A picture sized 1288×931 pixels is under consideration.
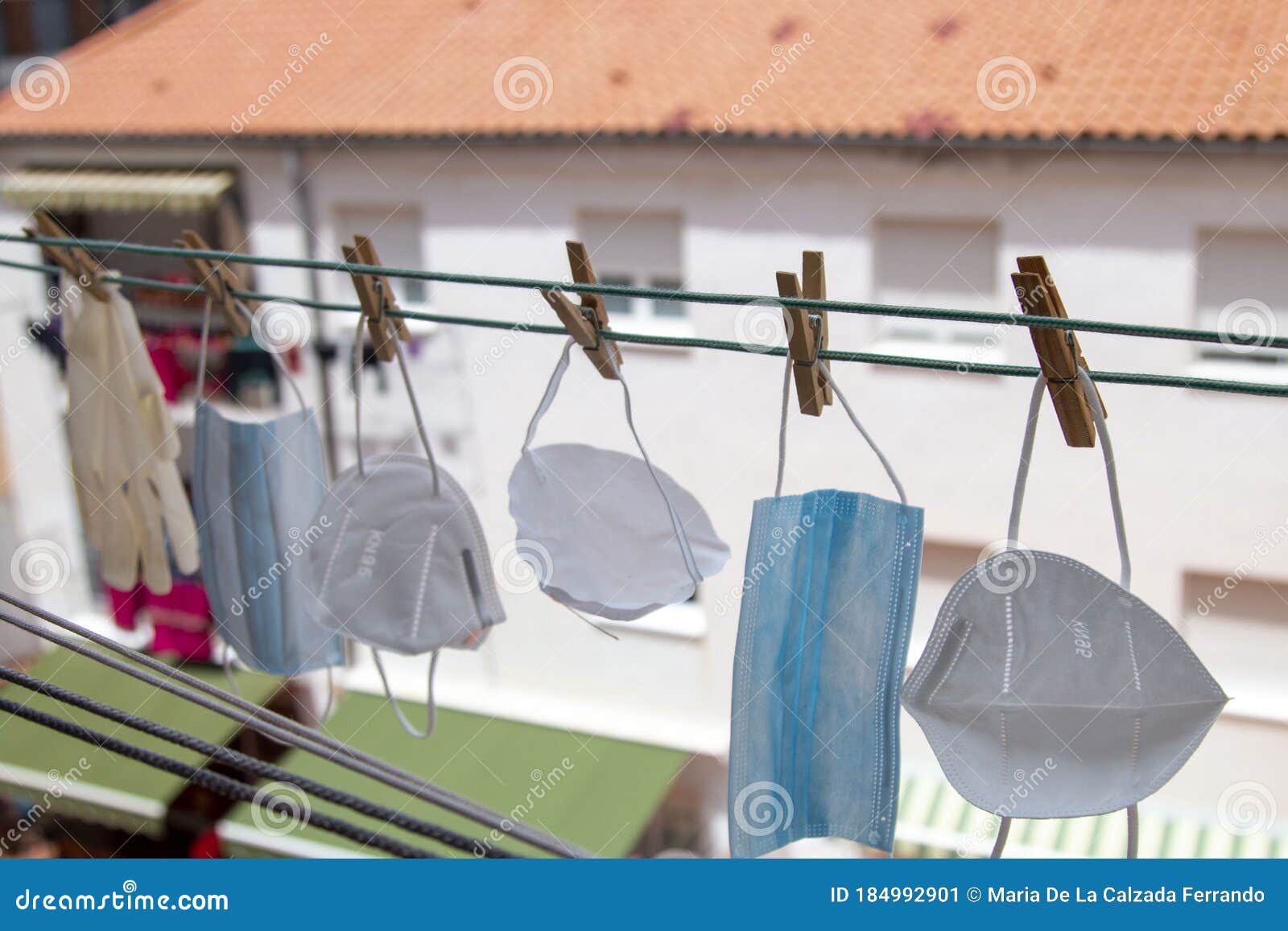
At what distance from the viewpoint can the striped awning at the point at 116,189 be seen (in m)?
9.05

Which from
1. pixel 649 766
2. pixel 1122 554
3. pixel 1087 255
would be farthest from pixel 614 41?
pixel 1122 554

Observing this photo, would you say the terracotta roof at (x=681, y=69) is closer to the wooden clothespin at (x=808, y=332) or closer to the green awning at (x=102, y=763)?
the green awning at (x=102, y=763)

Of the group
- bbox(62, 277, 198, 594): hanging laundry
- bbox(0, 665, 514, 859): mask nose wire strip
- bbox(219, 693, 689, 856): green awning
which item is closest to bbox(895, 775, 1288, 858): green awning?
bbox(219, 693, 689, 856): green awning

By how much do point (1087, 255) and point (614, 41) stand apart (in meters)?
3.35

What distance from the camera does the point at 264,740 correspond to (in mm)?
10320

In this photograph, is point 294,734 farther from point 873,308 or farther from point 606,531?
point 873,308

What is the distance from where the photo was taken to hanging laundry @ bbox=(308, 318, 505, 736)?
3082 mm

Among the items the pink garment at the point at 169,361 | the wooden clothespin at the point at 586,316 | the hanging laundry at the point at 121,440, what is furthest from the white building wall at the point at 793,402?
the wooden clothespin at the point at 586,316

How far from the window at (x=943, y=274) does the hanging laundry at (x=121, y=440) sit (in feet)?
14.3

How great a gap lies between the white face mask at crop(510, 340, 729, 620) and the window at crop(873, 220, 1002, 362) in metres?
4.28

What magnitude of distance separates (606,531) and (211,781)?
1.09 m

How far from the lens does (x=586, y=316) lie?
2.63 metres
